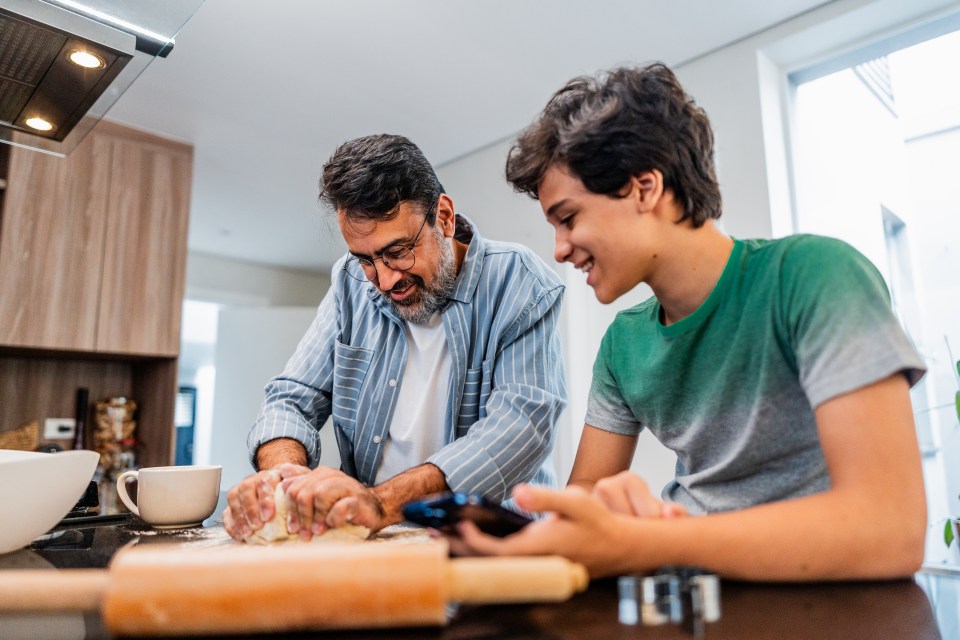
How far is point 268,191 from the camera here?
410cm

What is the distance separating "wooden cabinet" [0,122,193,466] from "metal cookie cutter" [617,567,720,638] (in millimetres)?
3060

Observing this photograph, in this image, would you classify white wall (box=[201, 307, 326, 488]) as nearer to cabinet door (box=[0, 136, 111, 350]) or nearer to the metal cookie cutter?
cabinet door (box=[0, 136, 111, 350])

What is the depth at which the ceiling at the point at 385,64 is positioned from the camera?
2404 millimetres

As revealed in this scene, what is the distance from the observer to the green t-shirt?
717mm

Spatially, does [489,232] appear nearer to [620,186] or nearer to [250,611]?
[620,186]

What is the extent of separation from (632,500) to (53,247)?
3062mm

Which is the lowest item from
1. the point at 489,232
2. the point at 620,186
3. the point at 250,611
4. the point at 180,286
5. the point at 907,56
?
the point at 250,611

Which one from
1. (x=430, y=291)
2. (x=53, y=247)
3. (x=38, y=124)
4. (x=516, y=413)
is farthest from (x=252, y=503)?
(x=53, y=247)

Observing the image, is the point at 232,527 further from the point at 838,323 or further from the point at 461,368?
the point at 838,323

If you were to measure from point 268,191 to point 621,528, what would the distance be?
3940 mm

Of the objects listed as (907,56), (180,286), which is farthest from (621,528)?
(180,286)

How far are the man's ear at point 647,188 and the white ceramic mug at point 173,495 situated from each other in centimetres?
73

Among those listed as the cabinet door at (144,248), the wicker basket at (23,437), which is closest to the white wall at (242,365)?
the cabinet door at (144,248)

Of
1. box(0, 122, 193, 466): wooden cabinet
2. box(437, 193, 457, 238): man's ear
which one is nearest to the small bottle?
box(0, 122, 193, 466): wooden cabinet
